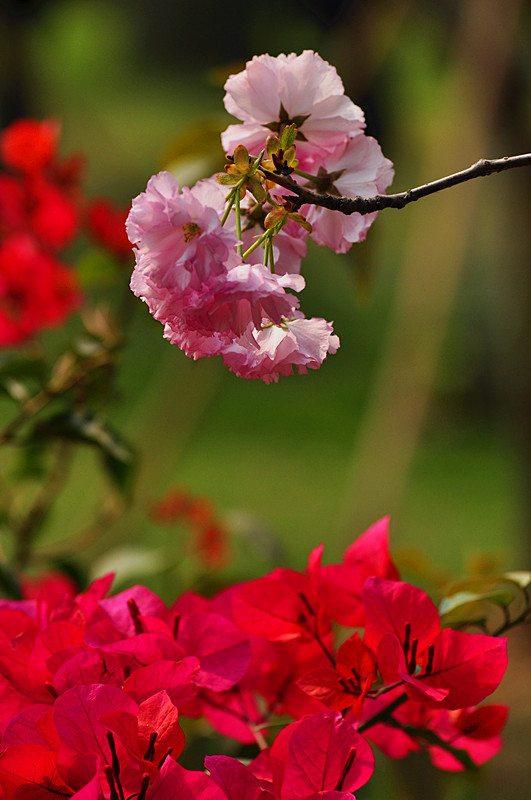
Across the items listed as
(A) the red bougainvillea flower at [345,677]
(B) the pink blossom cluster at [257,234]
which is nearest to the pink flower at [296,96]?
(B) the pink blossom cluster at [257,234]

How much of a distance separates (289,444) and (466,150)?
3.68 feet

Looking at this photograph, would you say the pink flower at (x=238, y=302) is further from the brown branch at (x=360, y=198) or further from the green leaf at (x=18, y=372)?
the green leaf at (x=18, y=372)

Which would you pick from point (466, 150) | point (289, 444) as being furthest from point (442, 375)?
point (466, 150)

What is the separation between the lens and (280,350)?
0.50 feet

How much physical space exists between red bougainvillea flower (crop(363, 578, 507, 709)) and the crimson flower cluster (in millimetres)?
270

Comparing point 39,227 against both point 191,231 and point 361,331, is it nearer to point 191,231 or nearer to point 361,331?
point 191,231

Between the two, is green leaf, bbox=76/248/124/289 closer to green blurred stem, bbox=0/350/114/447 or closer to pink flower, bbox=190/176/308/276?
green blurred stem, bbox=0/350/114/447

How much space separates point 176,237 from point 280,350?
0.03 meters

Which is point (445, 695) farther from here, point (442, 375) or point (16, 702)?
point (442, 375)

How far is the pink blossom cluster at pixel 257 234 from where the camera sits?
5.3 inches

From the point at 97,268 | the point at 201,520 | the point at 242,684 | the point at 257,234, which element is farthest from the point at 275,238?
the point at 201,520

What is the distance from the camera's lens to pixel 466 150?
0.61 metres

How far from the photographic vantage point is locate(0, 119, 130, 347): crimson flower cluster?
1.32 ft

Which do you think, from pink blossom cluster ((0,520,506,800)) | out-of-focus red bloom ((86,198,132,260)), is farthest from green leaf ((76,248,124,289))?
pink blossom cluster ((0,520,506,800))
